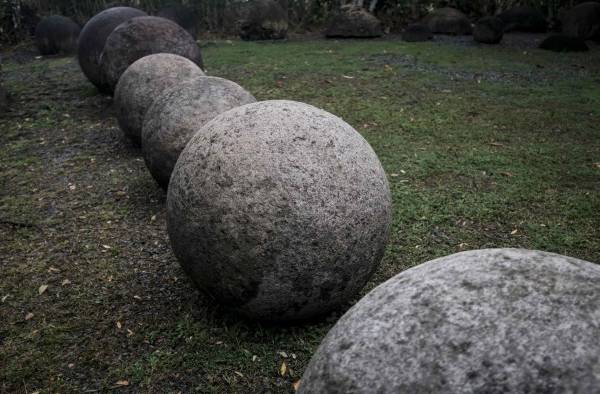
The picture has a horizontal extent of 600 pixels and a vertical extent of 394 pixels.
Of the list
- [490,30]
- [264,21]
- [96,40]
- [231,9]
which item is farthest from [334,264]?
[231,9]

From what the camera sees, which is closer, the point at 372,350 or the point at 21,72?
the point at 372,350

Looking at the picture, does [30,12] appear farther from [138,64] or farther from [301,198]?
[301,198]

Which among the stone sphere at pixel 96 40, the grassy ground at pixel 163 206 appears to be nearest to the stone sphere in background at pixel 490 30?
the grassy ground at pixel 163 206

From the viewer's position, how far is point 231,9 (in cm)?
1555

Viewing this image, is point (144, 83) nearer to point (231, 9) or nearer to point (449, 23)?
point (231, 9)

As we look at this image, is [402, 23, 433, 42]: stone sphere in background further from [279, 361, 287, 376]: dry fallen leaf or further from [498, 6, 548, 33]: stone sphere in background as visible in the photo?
[279, 361, 287, 376]: dry fallen leaf

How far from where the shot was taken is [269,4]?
1486cm

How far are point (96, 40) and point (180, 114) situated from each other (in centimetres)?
521

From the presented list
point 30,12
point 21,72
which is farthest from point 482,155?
point 30,12

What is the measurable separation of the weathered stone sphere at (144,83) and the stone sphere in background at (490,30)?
9.36 m

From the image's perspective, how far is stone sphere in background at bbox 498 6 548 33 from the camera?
1455cm

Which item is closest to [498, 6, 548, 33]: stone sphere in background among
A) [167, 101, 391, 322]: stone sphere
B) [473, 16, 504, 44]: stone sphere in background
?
[473, 16, 504, 44]: stone sphere in background

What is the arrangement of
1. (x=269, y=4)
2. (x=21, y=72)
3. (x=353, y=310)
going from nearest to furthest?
(x=353, y=310)
(x=21, y=72)
(x=269, y=4)

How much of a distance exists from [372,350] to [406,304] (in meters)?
0.18
